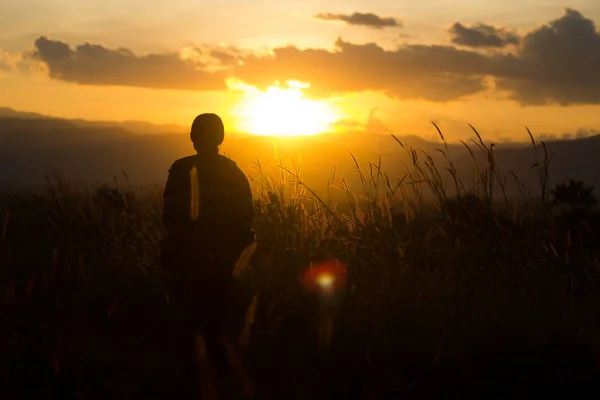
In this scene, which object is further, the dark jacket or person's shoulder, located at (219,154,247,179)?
person's shoulder, located at (219,154,247,179)

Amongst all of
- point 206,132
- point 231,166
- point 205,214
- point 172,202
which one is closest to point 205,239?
point 205,214

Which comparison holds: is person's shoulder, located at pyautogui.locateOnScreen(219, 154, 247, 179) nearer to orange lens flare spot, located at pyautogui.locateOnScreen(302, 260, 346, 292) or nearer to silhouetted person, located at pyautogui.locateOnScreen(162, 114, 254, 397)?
silhouetted person, located at pyautogui.locateOnScreen(162, 114, 254, 397)

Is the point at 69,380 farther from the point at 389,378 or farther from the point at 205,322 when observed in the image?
the point at 389,378

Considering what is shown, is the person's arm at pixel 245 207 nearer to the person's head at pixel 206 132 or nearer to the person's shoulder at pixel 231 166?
the person's shoulder at pixel 231 166

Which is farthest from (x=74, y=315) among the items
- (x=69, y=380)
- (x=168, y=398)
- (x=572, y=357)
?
(x=572, y=357)

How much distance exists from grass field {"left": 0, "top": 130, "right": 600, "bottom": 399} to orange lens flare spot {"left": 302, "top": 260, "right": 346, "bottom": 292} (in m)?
0.10

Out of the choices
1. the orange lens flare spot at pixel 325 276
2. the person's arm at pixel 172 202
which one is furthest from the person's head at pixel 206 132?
the orange lens flare spot at pixel 325 276

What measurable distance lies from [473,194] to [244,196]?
231 centimetres

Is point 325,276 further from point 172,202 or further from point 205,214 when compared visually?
point 172,202

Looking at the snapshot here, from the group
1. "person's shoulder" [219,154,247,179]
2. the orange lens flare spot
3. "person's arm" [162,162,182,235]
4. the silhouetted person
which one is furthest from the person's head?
the orange lens flare spot

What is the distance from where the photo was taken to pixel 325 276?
21.3ft

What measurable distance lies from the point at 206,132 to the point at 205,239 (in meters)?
0.72

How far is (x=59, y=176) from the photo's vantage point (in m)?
10.7

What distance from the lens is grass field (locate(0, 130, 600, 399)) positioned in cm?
501
